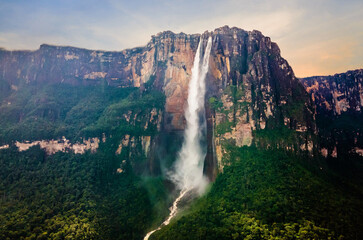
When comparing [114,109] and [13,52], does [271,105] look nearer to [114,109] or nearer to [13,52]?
[114,109]

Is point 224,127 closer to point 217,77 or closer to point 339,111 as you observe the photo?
→ point 217,77

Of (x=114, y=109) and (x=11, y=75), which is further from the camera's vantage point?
(x=11, y=75)

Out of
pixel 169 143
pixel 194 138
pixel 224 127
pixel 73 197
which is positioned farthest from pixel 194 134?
pixel 73 197

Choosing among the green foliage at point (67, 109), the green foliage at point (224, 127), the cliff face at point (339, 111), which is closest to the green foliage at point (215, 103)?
the green foliage at point (224, 127)

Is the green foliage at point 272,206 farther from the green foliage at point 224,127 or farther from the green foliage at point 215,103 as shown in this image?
the green foliage at point 215,103

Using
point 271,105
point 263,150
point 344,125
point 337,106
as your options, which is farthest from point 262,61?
point 337,106

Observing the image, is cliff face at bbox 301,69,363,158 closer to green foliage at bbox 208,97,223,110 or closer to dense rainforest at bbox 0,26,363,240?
dense rainforest at bbox 0,26,363,240

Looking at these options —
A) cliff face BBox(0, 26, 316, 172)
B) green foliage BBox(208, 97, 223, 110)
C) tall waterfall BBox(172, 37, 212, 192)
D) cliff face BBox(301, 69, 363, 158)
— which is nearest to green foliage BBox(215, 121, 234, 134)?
cliff face BBox(0, 26, 316, 172)
